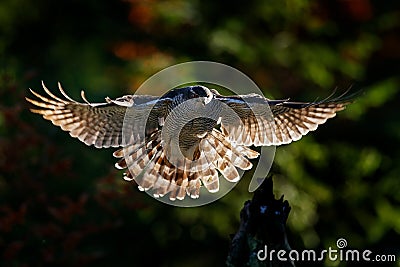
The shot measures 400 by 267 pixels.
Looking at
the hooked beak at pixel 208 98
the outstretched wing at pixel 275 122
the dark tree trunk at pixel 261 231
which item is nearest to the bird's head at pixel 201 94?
the hooked beak at pixel 208 98

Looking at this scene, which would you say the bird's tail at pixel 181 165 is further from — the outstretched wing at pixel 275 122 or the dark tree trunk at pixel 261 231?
the dark tree trunk at pixel 261 231

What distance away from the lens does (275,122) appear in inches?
124

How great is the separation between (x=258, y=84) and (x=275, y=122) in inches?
72.4

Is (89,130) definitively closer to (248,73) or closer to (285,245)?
(285,245)

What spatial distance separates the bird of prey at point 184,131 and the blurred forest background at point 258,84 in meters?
1.16

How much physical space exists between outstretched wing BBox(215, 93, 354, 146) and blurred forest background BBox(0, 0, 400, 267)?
1293mm

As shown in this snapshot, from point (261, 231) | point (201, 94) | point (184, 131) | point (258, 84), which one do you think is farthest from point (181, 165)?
point (258, 84)

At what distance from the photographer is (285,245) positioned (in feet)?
8.47

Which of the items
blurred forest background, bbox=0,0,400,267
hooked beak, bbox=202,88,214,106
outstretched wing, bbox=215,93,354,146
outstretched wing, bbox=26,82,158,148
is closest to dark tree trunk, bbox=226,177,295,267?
hooked beak, bbox=202,88,214,106

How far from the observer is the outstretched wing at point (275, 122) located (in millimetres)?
3023

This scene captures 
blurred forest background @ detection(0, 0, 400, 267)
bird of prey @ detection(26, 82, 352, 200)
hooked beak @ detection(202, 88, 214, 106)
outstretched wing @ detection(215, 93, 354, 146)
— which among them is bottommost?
hooked beak @ detection(202, 88, 214, 106)

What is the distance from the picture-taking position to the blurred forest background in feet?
15.6

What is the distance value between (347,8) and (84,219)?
256 cm

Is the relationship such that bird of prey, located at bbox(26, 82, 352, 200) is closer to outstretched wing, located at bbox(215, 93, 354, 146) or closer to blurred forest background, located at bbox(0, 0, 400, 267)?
outstretched wing, located at bbox(215, 93, 354, 146)
